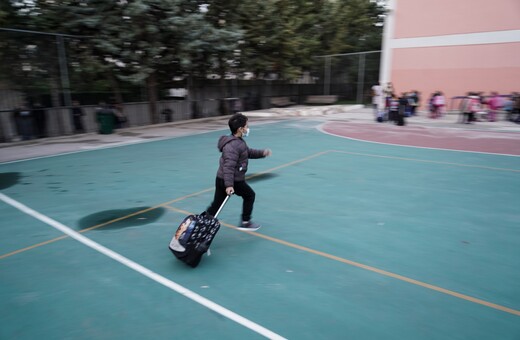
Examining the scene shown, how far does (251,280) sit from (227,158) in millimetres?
1555

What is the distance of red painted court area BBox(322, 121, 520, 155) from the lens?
1279 cm

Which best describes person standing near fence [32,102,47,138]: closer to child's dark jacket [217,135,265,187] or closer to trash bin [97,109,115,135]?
trash bin [97,109,115,135]

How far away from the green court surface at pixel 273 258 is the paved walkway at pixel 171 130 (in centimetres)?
315

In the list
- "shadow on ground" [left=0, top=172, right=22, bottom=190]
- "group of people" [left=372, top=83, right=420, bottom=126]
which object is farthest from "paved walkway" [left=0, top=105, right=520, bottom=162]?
"shadow on ground" [left=0, top=172, right=22, bottom=190]

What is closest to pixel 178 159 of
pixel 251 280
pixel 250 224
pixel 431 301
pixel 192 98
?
pixel 250 224

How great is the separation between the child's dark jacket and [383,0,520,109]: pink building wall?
2200 cm

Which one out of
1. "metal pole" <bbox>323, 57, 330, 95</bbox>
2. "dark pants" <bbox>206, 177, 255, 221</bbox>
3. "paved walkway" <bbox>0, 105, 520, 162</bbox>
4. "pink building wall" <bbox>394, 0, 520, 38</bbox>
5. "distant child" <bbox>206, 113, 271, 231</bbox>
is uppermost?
"pink building wall" <bbox>394, 0, 520, 38</bbox>

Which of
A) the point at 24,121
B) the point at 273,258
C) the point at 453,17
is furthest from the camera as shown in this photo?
the point at 453,17

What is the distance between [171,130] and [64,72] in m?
4.70

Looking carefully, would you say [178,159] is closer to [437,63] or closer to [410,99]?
[410,99]

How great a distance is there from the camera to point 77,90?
14930 mm

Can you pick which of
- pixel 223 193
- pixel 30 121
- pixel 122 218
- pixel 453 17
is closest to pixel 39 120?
pixel 30 121

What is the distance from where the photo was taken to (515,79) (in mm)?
20938

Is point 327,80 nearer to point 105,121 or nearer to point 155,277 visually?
point 105,121
